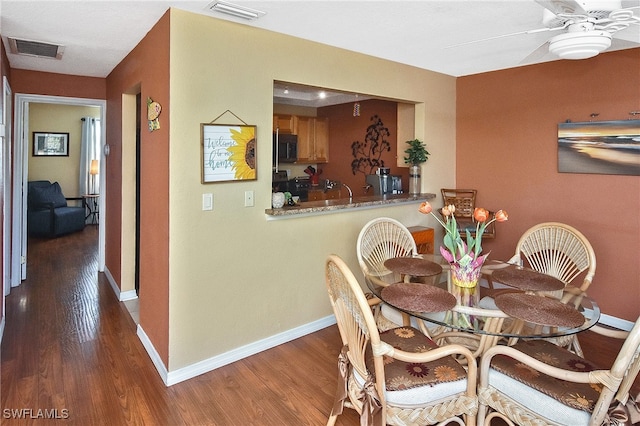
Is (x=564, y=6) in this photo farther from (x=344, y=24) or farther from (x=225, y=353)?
(x=225, y=353)

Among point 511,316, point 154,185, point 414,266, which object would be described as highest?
point 154,185

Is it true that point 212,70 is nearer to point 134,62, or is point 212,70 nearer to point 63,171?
point 134,62

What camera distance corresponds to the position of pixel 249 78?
2.79 metres

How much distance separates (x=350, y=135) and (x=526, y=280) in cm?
390

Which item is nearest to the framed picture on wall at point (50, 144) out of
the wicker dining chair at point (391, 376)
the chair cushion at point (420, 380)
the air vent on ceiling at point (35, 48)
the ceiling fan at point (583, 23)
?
the air vent on ceiling at point (35, 48)

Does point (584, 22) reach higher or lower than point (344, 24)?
lower

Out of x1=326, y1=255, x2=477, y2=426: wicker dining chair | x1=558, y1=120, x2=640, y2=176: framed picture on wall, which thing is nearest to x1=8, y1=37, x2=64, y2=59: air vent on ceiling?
x1=326, y1=255, x2=477, y2=426: wicker dining chair

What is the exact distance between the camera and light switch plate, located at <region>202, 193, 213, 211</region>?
2.64 metres

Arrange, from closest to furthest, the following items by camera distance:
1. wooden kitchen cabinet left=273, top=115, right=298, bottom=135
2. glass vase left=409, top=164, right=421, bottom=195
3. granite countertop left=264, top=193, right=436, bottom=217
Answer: granite countertop left=264, top=193, right=436, bottom=217
glass vase left=409, top=164, right=421, bottom=195
wooden kitchen cabinet left=273, top=115, right=298, bottom=135

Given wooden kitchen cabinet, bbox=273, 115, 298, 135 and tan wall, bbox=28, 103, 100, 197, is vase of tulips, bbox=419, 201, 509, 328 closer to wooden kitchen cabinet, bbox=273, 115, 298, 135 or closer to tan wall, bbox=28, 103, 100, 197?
wooden kitchen cabinet, bbox=273, 115, 298, 135

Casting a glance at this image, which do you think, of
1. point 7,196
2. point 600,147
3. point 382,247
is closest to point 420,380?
point 382,247

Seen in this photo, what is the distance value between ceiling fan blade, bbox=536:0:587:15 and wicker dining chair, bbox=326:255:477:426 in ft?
4.65

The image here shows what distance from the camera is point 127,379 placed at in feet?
8.55

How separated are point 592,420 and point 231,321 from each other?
2117mm
